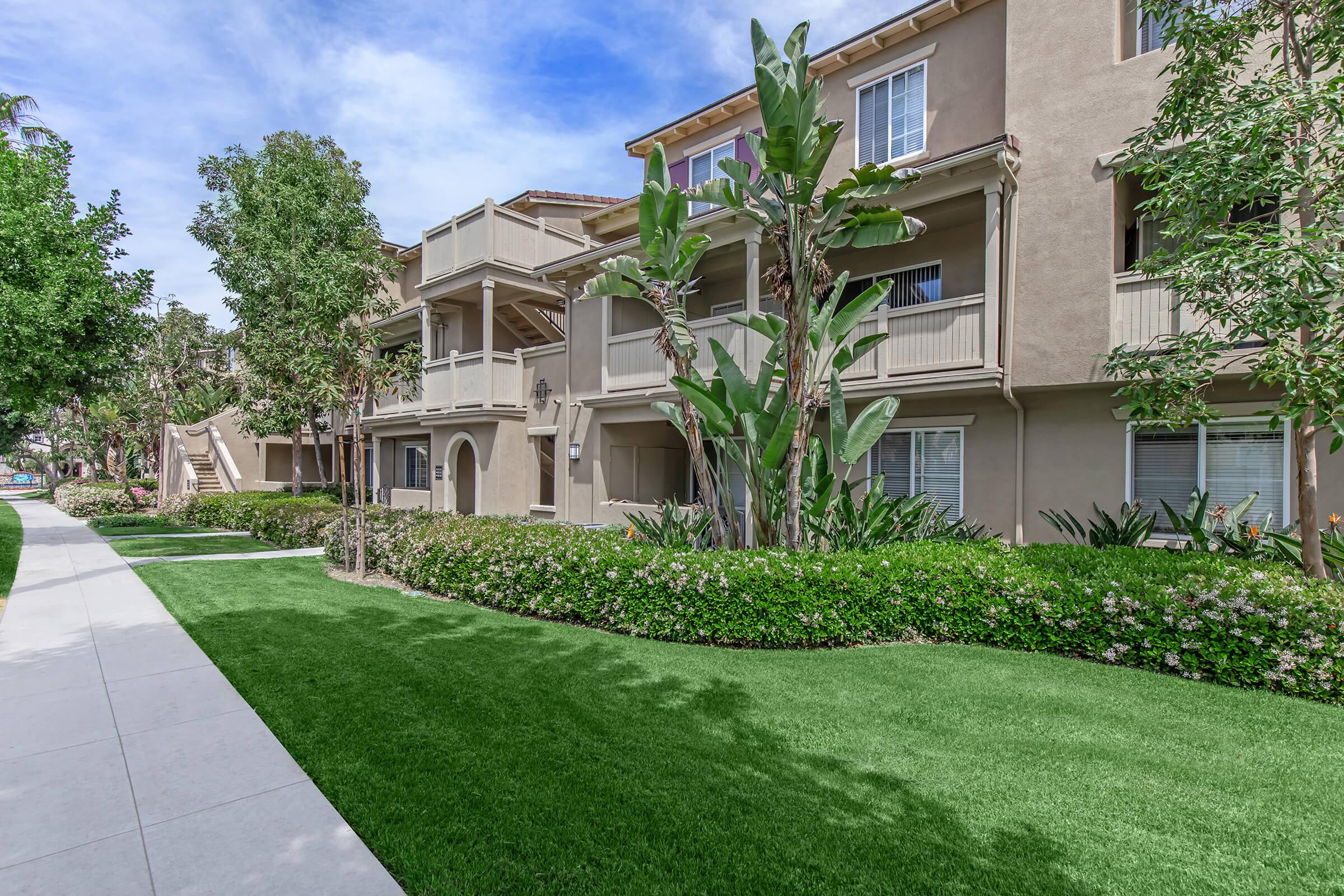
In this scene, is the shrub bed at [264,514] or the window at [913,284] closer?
the window at [913,284]

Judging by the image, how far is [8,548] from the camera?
15.9 meters

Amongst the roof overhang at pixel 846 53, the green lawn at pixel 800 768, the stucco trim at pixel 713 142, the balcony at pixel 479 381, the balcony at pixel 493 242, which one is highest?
the roof overhang at pixel 846 53

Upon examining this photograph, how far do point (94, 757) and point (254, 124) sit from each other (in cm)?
2177

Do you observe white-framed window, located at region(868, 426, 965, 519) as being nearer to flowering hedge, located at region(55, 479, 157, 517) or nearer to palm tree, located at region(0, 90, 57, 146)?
palm tree, located at region(0, 90, 57, 146)

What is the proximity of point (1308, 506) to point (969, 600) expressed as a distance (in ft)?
11.2

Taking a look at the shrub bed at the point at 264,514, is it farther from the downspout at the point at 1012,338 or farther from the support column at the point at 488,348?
the downspout at the point at 1012,338

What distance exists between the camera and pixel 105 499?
82.4ft

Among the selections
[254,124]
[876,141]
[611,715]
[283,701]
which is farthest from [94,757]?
[254,124]

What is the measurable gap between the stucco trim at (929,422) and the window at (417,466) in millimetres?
16371

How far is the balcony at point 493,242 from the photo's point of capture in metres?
18.0

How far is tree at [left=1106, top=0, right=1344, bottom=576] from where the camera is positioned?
577cm

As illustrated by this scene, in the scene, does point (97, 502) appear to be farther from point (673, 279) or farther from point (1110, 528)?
point (1110, 528)

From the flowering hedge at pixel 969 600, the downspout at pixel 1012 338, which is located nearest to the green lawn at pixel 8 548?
the flowering hedge at pixel 969 600

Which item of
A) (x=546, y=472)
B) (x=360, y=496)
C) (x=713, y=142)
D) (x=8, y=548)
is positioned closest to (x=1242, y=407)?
(x=713, y=142)
